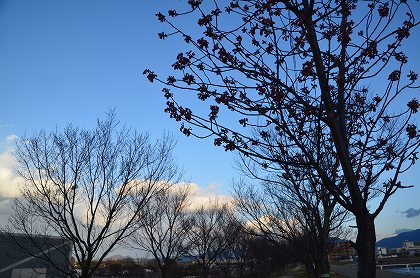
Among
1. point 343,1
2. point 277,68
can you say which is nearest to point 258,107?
point 277,68

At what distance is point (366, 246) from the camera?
13.3 ft

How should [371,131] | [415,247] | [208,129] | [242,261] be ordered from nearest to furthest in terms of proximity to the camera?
[208,129], [371,131], [242,261], [415,247]

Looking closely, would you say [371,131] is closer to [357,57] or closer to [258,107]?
[357,57]

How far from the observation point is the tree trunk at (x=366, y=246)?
400 cm

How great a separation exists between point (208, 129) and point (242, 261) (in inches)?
1618

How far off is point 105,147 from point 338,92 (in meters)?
9.33

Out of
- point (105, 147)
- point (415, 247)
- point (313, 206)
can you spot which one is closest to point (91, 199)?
point (105, 147)

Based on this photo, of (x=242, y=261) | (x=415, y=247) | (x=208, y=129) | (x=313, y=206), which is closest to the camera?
(x=208, y=129)

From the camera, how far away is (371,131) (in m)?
4.86

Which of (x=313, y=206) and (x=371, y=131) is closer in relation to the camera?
(x=371, y=131)

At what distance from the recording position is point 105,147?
1235 cm

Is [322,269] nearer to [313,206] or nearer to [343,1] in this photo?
[313,206]

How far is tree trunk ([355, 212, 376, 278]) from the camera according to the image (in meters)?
4.00

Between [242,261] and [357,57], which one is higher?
[357,57]
